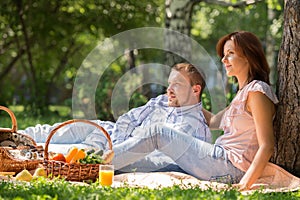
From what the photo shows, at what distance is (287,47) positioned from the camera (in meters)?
5.11

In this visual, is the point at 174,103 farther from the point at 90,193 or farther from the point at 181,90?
the point at 90,193

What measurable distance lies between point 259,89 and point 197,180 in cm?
80

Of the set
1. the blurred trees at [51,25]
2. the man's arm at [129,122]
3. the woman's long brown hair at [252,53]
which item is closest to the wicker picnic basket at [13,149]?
the man's arm at [129,122]

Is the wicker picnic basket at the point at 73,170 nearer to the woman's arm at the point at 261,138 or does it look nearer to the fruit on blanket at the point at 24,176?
the fruit on blanket at the point at 24,176

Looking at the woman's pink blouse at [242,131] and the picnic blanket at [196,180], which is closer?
the picnic blanket at [196,180]

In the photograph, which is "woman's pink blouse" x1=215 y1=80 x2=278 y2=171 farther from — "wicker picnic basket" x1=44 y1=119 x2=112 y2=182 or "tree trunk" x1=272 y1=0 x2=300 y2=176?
"wicker picnic basket" x1=44 y1=119 x2=112 y2=182

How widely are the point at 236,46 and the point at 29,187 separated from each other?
194 cm

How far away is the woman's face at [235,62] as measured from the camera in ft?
16.4

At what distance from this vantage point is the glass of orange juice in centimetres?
454

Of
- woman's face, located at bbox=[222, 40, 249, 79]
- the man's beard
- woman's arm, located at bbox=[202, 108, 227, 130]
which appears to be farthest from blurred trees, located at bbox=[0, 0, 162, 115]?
woman's face, located at bbox=[222, 40, 249, 79]

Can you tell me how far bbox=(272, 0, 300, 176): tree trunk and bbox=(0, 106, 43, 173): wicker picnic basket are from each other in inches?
72.8

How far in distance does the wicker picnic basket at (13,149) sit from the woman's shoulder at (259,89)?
1.63 metres

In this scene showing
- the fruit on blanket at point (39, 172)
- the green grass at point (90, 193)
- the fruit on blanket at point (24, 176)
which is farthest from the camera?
the fruit on blanket at point (39, 172)

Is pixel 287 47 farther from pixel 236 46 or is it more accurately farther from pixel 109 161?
pixel 109 161
